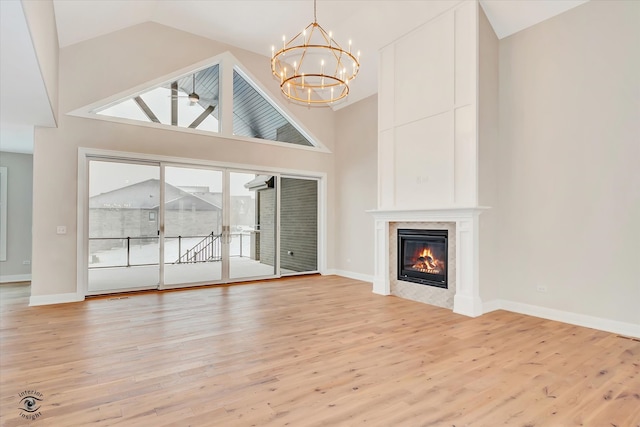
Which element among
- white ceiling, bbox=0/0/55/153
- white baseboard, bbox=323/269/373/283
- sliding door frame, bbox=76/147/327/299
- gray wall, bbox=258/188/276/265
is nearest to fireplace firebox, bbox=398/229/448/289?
white baseboard, bbox=323/269/373/283

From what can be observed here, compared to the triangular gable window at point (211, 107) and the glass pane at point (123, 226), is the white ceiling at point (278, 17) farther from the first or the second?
the glass pane at point (123, 226)

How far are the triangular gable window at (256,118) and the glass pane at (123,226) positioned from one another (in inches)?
75.9

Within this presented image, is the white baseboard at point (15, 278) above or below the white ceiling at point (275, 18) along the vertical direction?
below

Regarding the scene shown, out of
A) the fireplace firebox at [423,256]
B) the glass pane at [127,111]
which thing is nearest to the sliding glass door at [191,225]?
the glass pane at [127,111]

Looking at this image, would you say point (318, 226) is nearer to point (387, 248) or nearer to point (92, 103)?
point (387, 248)

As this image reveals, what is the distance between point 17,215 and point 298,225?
5928 millimetres

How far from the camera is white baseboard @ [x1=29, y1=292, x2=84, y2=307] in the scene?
5.08m

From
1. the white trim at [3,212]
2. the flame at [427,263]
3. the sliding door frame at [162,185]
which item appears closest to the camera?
the flame at [427,263]

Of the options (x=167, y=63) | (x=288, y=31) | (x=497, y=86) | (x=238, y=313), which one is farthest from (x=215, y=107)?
(x=497, y=86)

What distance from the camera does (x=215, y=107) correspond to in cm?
673

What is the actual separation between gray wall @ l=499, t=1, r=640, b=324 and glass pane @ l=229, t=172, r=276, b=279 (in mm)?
4449

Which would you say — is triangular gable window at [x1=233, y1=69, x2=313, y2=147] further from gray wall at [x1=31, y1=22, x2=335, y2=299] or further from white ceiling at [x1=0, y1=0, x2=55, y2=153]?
white ceiling at [x1=0, y1=0, x2=55, y2=153]

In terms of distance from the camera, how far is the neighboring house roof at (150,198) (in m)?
5.77

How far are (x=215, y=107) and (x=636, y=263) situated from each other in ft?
22.3
